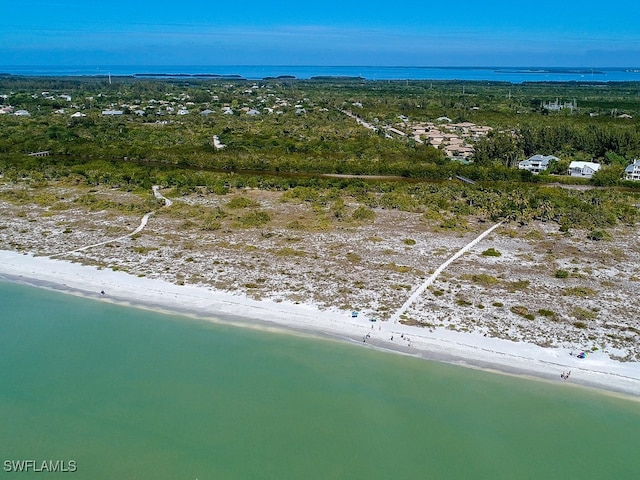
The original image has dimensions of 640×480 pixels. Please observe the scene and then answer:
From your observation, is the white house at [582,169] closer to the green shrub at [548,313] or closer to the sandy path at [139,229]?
the green shrub at [548,313]

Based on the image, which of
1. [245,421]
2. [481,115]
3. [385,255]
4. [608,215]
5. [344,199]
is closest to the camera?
[245,421]

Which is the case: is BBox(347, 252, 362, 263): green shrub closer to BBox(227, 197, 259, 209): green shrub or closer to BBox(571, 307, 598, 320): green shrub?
BBox(571, 307, 598, 320): green shrub

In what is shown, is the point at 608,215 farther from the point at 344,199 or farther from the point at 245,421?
the point at 245,421

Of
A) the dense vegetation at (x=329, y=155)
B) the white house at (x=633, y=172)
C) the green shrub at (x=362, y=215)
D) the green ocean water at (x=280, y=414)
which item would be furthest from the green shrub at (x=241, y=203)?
Result: the white house at (x=633, y=172)

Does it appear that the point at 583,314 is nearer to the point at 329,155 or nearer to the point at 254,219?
the point at 254,219

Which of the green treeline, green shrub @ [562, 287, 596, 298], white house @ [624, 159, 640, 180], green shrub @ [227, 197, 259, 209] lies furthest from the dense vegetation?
green shrub @ [562, 287, 596, 298]

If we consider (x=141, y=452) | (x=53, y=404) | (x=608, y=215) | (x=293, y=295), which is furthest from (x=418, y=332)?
(x=608, y=215)

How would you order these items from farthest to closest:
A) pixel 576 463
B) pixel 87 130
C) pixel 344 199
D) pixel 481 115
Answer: pixel 481 115
pixel 87 130
pixel 344 199
pixel 576 463

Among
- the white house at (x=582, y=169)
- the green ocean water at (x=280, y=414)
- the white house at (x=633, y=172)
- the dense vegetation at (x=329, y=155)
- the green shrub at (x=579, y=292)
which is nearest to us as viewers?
the green ocean water at (x=280, y=414)
